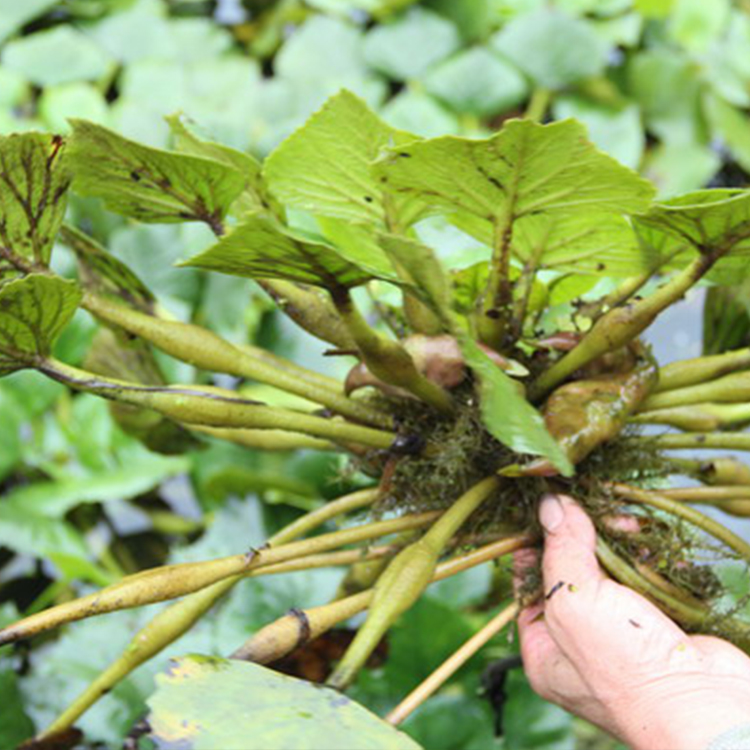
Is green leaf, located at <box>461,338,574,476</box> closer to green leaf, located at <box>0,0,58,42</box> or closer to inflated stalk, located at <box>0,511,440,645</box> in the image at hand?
inflated stalk, located at <box>0,511,440,645</box>

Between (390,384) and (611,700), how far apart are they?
17 cm

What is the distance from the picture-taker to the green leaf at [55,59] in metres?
1.24

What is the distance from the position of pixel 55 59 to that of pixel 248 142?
1.64ft

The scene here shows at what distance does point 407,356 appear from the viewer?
436 mm

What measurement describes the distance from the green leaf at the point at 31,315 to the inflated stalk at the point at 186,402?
0.5 inches

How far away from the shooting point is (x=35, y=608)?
2.79 ft

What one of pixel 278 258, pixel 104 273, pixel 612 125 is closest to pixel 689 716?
pixel 278 258

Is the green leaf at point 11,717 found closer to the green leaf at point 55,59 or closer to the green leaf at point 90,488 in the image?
the green leaf at point 90,488

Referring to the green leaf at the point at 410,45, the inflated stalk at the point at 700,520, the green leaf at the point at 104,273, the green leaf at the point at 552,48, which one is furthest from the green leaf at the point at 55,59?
the inflated stalk at the point at 700,520

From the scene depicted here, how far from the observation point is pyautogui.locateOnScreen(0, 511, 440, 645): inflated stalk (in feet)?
1.33

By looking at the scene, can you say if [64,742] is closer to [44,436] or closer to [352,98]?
[352,98]

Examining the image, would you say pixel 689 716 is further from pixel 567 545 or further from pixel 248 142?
pixel 248 142

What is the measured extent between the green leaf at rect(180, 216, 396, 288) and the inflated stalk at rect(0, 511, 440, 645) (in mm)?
126

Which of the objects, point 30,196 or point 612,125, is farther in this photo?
point 612,125
